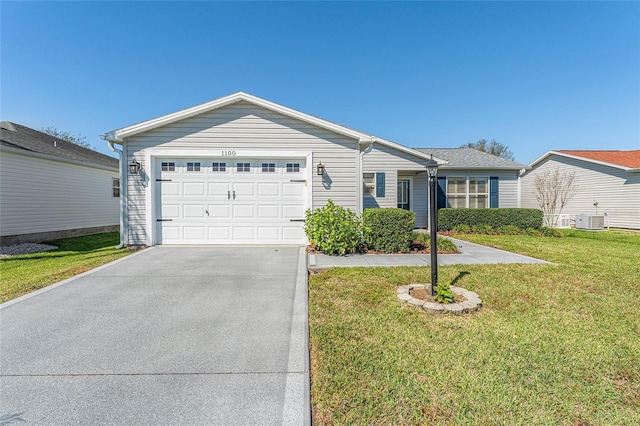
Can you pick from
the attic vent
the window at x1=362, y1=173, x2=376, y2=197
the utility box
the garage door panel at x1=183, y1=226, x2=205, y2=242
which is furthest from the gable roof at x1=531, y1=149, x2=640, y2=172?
the attic vent

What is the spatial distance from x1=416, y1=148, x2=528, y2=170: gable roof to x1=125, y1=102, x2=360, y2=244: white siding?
7.08 m

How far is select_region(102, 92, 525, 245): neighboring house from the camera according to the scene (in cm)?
744

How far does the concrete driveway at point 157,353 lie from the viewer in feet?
5.91

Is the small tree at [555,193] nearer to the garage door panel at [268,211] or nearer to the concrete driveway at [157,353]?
the garage door panel at [268,211]

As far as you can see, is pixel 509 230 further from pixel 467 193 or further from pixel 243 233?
pixel 243 233

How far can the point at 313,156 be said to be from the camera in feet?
25.3

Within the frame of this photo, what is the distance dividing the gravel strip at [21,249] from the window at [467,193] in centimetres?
1548

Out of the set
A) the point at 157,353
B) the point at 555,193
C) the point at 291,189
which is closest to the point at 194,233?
the point at 291,189

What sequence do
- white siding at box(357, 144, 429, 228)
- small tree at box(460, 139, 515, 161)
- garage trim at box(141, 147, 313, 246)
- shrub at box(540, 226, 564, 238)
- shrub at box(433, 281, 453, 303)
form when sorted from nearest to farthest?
shrub at box(433, 281, 453, 303) → garage trim at box(141, 147, 313, 246) → shrub at box(540, 226, 564, 238) → white siding at box(357, 144, 429, 228) → small tree at box(460, 139, 515, 161)

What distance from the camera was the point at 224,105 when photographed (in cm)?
753

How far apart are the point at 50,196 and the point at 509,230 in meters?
17.8

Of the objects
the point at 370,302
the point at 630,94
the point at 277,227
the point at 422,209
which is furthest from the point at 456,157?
the point at 370,302

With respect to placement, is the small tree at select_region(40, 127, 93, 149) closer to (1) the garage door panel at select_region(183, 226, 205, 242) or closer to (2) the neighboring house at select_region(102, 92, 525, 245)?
(2) the neighboring house at select_region(102, 92, 525, 245)

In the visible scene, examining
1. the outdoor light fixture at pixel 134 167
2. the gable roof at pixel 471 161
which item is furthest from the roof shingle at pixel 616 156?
the outdoor light fixture at pixel 134 167
